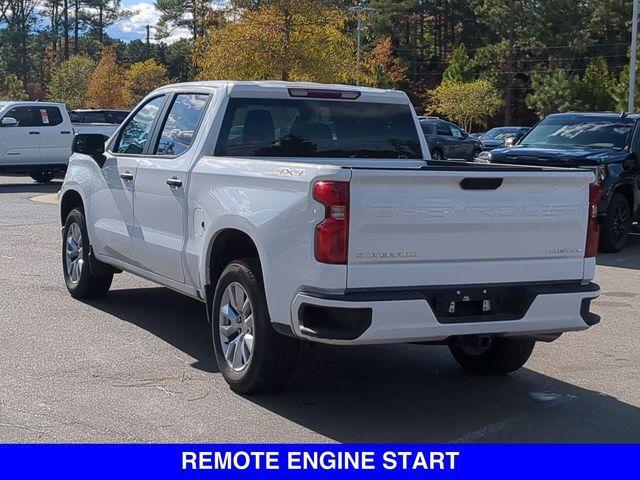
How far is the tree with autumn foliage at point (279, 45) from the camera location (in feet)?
93.4

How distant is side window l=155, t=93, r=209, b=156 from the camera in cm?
716

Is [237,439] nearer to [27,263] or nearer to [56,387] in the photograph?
[56,387]

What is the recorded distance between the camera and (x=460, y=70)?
67375 mm

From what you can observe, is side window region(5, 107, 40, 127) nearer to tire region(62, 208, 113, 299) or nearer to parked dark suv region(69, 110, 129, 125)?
parked dark suv region(69, 110, 129, 125)

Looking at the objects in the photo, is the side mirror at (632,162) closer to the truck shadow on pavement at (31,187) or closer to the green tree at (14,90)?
the truck shadow on pavement at (31,187)

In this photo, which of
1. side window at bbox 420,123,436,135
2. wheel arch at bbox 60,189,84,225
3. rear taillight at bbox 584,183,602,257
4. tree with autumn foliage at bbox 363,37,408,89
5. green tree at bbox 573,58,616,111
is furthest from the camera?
tree with autumn foliage at bbox 363,37,408,89

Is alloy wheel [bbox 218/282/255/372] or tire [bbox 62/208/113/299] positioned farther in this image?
tire [bbox 62/208/113/299]

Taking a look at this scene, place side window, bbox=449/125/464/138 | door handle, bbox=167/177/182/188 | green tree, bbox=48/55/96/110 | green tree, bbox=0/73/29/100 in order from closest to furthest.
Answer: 1. door handle, bbox=167/177/182/188
2. side window, bbox=449/125/464/138
3. green tree, bbox=48/55/96/110
4. green tree, bbox=0/73/29/100

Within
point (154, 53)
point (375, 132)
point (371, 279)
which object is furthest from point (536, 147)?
point (154, 53)

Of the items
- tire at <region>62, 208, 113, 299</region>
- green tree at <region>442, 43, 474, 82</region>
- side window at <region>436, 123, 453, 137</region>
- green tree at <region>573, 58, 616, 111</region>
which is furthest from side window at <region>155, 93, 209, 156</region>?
green tree at <region>442, 43, 474, 82</region>

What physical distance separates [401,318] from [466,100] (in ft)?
197

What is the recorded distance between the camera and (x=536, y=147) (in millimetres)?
14047

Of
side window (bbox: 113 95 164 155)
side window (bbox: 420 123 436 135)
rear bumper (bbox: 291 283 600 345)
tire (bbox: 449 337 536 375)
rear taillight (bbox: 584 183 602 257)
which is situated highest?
side window (bbox: 113 95 164 155)

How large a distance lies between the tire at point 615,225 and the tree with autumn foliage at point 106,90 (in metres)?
46.7
